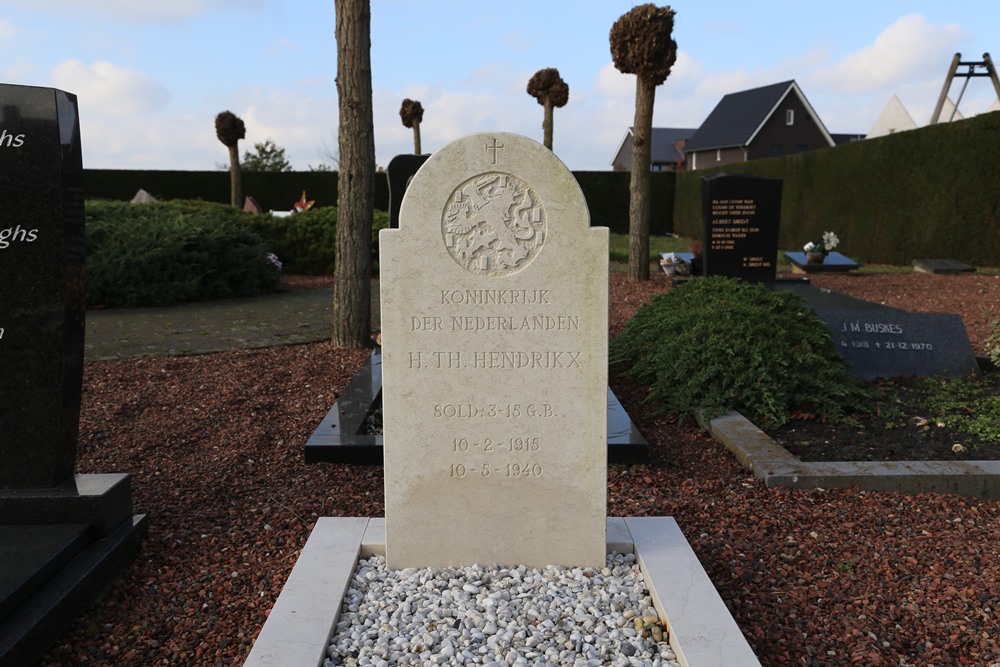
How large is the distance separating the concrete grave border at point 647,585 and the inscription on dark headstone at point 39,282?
48.8 inches

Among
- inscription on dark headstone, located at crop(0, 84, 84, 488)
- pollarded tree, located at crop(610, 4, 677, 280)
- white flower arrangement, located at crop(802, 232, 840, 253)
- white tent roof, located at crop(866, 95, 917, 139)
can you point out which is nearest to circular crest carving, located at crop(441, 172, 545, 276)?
inscription on dark headstone, located at crop(0, 84, 84, 488)

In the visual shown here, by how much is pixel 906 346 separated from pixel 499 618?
4.95 meters

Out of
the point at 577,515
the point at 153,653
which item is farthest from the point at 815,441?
the point at 153,653

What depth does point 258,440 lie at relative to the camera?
4770 mm

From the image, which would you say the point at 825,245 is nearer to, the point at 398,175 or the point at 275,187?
the point at 398,175

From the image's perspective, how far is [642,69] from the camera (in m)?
11.8

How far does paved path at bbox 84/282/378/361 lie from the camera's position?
24.4 ft

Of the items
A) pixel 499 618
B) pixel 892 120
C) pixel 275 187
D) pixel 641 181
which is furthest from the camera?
pixel 892 120

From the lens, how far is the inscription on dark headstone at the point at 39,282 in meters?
3.17

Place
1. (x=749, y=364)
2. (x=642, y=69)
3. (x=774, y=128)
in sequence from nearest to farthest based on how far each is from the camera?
(x=749, y=364) < (x=642, y=69) < (x=774, y=128)

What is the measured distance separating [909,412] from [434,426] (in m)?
3.84

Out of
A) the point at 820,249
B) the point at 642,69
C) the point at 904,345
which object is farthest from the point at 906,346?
Answer: the point at 820,249

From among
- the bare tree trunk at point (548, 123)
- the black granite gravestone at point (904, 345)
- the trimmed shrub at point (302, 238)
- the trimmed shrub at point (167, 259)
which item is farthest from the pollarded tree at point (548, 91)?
the black granite gravestone at point (904, 345)

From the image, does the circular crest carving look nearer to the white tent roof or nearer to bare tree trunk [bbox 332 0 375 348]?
bare tree trunk [bbox 332 0 375 348]
